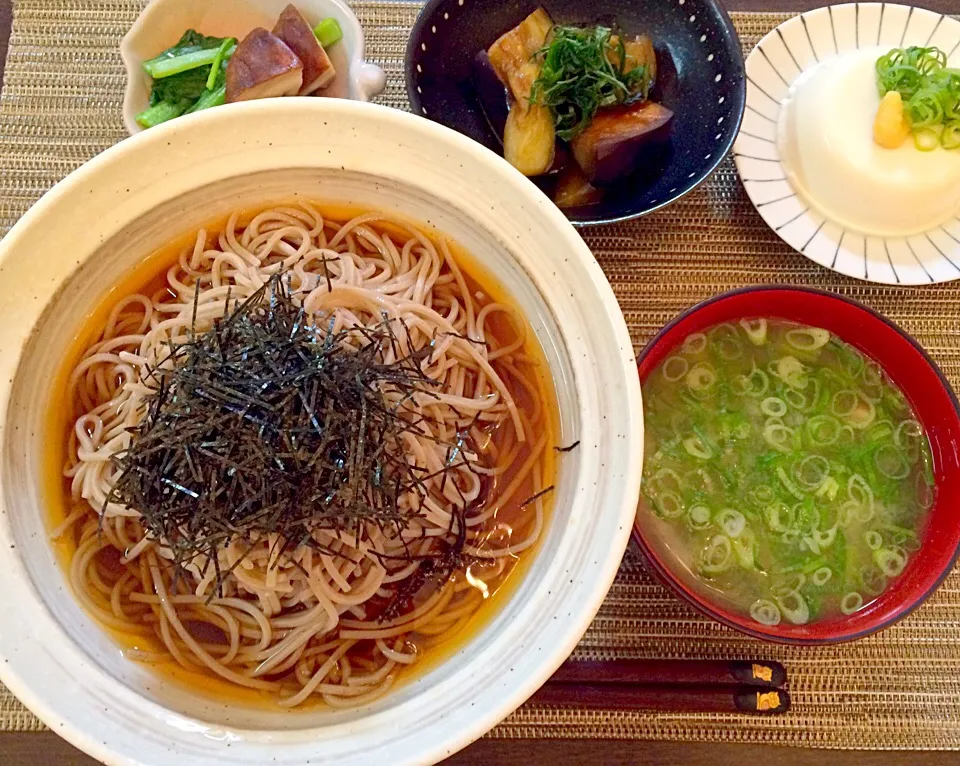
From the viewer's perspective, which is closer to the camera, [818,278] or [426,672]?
[426,672]

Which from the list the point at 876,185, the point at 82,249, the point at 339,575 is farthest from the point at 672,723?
the point at 82,249

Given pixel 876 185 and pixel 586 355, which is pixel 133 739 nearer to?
pixel 586 355

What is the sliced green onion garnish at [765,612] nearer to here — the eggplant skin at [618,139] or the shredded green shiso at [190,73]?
the eggplant skin at [618,139]

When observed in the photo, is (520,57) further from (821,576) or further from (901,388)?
(821,576)

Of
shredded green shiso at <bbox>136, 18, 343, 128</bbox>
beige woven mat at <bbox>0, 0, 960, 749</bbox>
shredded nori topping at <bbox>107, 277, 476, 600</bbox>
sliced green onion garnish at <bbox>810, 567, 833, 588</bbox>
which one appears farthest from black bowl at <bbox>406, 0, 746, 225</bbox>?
sliced green onion garnish at <bbox>810, 567, 833, 588</bbox>

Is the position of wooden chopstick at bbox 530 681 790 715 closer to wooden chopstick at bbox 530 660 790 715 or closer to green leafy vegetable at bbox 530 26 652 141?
wooden chopstick at bbox 530 660 790 715

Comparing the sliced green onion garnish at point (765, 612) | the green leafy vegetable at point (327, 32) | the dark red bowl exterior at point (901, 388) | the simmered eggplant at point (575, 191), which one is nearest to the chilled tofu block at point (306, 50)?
the green leafy vegetable at point (327, 32)
